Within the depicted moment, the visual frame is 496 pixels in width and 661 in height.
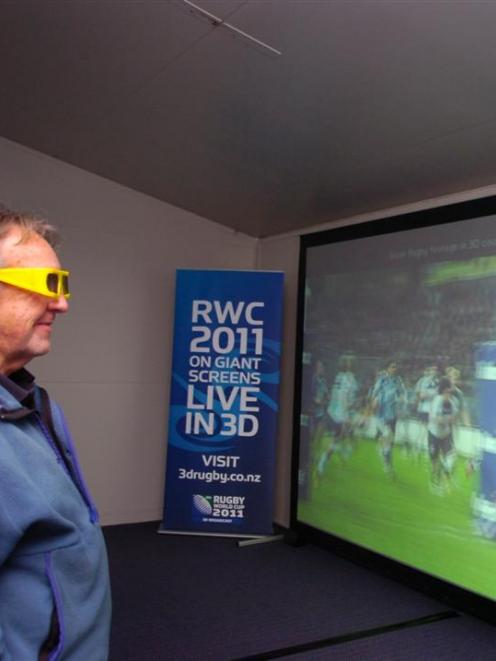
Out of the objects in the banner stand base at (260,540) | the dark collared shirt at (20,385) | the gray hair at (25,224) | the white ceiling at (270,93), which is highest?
the white ceiling at (270,93)

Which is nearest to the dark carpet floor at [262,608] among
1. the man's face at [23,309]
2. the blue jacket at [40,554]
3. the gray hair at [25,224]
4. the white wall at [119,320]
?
the white wall at [119,320]

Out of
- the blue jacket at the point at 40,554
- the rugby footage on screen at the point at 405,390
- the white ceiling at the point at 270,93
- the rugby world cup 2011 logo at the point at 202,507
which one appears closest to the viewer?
the blue jacket at the point at 40,554

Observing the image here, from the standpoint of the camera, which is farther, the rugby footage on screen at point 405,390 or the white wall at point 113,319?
the white wall at point 113,319

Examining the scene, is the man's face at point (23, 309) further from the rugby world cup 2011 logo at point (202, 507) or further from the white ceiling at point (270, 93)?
the rugby world cup 2011 logo at point (202, 507)

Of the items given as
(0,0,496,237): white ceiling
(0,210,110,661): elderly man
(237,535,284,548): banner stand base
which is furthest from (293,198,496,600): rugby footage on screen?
(0,210,110,661): elderly man

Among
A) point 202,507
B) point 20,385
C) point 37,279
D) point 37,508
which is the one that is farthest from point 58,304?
point 202,507

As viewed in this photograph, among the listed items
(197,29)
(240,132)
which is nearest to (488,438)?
(240,132)

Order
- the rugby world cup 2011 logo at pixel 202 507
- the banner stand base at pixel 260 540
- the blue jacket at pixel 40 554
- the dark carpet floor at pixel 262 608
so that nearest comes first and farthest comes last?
the blue jacket at pixel 40 554
the dark carpet floor at pixel 262 608
the banner stand base at pixel 260 540
the rugby world cup 2011 logo at pixel 202 507

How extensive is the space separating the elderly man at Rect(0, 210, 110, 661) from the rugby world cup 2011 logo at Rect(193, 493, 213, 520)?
10.2 feet

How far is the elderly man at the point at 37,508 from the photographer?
863mm

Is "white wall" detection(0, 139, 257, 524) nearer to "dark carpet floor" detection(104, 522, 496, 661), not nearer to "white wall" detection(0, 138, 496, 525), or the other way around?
"white wall" detection(0, 138, 496, 525)

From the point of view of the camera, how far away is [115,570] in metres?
3.41

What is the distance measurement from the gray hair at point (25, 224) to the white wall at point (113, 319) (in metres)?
3.17

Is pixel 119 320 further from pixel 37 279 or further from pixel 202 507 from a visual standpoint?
pixel 37 279
